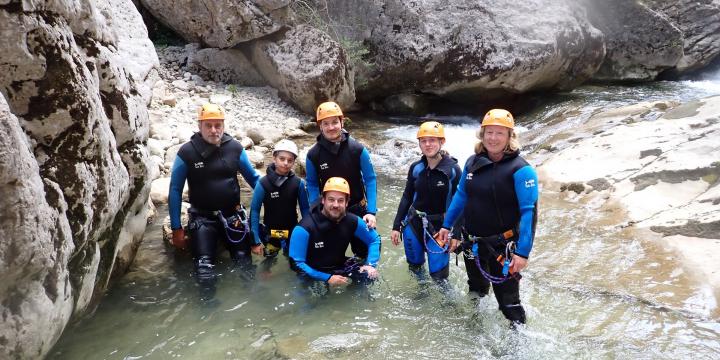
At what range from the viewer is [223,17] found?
1298 centimetres

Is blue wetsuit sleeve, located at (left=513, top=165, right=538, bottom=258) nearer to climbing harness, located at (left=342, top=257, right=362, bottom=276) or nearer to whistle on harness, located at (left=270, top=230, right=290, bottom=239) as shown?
climbing harness, located at (left=342, top=257, right=362, bottom=276)

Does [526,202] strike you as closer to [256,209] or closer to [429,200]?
[429,200]

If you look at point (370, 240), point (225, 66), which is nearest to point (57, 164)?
point (370, 240)

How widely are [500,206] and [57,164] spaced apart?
11.6 feet

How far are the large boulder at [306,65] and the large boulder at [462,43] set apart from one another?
3.61ft

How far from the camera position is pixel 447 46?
47.7ft

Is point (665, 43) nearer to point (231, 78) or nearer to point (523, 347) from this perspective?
point (231, 78)

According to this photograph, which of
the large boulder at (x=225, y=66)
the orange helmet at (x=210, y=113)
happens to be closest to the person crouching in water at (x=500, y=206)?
the orange helmet at (x=210, y=113)

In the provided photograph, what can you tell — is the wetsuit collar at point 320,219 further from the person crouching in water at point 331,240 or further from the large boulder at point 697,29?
the large boulder at point 697,29

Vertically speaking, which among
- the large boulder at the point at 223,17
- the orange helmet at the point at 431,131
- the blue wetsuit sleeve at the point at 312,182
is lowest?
the blue wetsuit sleeve at the point at 312,182

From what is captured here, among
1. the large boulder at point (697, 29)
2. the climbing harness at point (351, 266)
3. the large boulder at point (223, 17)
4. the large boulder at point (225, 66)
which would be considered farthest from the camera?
the large boulder at point (697, 29)

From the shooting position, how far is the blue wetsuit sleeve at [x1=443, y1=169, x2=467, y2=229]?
4582 mm

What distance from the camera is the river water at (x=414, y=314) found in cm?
443

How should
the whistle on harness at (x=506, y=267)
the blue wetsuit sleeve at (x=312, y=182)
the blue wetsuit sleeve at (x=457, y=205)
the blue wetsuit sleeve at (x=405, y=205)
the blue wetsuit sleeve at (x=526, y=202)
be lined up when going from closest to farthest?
1. the blue wetsuit sleeve at (x=526, y=202)
2. the whistle on harness at (x=506, y=267)
3. the blue wetsuit sleeve at (x=457, y=205)
4. the blue wetsuit sleeve at (x=405, y=205)
5. the blue wetsuit sleeve at (x=312, y=182)
